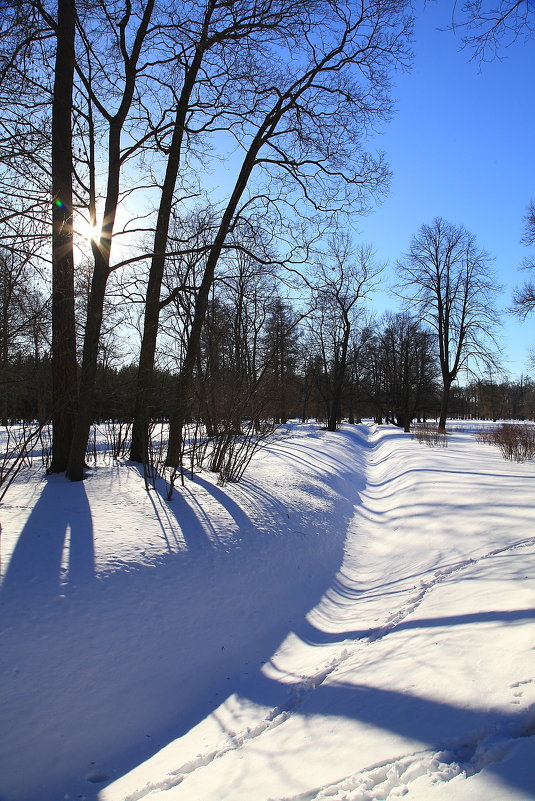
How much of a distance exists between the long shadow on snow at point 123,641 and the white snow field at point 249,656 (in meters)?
0.01

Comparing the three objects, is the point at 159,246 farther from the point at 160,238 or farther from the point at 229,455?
the point at 229,455

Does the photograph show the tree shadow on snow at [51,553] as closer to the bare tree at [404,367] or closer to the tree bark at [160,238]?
the tree bark at [160,238]

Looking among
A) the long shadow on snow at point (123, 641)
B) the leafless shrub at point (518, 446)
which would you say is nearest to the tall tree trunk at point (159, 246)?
the long shadow on snow at point (123, 641)

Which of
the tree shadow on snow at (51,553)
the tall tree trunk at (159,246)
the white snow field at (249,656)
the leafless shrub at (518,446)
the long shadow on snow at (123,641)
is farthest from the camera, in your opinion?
the leafless shrub at (518,446)

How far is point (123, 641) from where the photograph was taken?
3.21 metres

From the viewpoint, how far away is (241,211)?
31.1 feet

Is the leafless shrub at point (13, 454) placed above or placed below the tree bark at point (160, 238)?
below

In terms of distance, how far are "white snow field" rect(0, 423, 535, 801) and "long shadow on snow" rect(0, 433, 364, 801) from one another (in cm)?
1

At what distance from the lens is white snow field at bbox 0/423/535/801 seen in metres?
2.00

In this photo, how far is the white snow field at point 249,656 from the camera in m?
2.00

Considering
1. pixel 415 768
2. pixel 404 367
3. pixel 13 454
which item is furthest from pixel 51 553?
pixel 404 367

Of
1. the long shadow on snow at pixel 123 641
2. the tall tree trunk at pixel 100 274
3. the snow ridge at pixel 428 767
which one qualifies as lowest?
the long shadow on snow at pixel 123 641

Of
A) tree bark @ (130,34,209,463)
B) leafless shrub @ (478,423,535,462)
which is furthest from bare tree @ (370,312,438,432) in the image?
tree bark @ (130,34,209,463)

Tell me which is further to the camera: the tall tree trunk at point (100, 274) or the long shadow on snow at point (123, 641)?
the tall tree trunk at point (100, 274)
